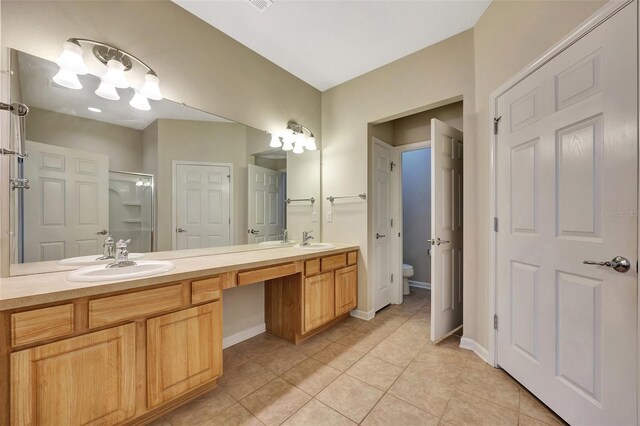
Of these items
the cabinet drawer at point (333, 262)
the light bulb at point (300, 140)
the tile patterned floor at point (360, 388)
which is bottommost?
the tile patterned floor at point (360, 388)

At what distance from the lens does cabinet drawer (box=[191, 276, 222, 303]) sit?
142cm

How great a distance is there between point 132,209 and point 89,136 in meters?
0.49

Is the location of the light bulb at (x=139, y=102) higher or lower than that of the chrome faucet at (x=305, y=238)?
higher

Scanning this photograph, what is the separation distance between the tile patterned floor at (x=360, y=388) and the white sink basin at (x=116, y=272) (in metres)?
0.83

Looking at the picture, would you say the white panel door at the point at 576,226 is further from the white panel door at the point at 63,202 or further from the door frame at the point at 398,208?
the white panel door at the point at 63,202

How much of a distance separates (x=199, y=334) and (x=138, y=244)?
2.55ft

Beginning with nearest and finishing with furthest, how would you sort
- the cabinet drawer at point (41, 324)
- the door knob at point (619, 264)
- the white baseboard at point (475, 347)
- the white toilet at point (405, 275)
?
the cabinet drawer at point (41, 324) → the door knob at point (619, 264) → the white baseboard at point (475, 347) → the white toilet at point (405, 275)

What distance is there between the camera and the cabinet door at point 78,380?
959 millimetres

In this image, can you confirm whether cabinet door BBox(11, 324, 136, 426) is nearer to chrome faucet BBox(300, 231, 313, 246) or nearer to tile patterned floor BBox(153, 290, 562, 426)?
tile patterned floor BBox(153, 290, 562, 426)

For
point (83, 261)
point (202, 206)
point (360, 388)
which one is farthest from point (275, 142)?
point (360, 388)

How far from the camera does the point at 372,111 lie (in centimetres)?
272

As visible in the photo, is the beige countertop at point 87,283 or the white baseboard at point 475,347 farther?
the white baseboard at point 475,347

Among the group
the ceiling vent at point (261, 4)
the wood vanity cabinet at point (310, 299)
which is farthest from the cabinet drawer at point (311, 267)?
the ceiling vent at point (261, 4)

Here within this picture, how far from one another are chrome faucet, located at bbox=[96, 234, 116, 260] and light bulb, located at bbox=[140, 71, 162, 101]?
981 mm
